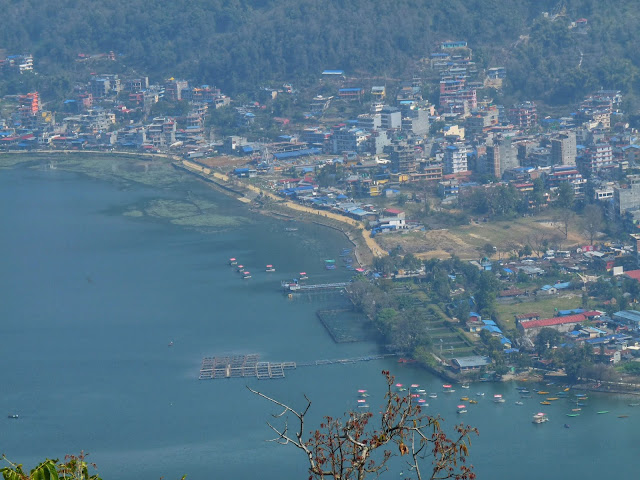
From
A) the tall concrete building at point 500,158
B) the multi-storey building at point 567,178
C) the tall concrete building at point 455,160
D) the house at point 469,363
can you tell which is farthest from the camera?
the tall concrete building at point 455,160

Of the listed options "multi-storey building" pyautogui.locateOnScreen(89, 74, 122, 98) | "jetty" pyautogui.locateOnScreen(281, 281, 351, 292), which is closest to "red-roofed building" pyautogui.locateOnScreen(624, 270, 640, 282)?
"jetty" pyautogui.locateOnScreen(281, 281, 351, 292)

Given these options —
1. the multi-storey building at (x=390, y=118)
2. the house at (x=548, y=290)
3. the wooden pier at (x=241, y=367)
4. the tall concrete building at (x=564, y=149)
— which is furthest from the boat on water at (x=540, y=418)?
the multi-storey building at (x=390, y=118)

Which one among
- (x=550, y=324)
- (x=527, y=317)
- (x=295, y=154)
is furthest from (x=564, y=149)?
(x=550, y=324)

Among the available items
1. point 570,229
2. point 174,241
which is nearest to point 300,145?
point 174,241

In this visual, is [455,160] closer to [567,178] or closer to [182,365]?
[567,178]

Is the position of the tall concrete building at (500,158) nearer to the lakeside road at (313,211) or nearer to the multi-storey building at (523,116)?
the lakeside road at (313,211)

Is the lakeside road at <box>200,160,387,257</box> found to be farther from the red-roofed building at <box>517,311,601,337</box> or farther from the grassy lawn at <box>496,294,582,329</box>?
the red-roofed building at <box>517,311,601,337</box>

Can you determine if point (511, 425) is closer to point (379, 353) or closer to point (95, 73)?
point (379, 353)
